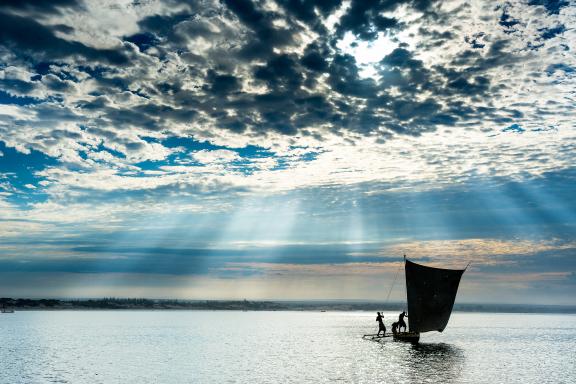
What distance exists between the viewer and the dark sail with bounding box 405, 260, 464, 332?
64.5m

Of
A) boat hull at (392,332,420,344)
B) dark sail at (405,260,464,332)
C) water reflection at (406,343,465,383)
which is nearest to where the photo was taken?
water reflection at (406,343,465,383)

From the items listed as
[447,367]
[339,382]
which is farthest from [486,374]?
[339,382]

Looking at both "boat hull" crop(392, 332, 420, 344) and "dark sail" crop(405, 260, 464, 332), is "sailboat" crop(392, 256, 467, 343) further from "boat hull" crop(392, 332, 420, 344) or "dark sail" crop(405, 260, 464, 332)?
"boat hull" crop(392, 332, 420, 344)

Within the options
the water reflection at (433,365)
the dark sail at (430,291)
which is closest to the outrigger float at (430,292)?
the dark sail at (430,291)

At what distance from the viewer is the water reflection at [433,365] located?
4322 cm

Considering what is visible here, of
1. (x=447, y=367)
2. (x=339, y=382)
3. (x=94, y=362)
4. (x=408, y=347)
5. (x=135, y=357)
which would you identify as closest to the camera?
(x=339, y=382)

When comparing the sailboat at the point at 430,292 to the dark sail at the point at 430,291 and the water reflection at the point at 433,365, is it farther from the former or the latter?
the water reflection at the point at 433,365

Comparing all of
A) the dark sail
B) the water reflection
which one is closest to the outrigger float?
the dark sail

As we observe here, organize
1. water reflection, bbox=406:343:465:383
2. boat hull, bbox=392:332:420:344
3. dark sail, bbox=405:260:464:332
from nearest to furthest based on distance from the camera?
water reflection, bbox=406:343:465:383 → dark sail, bbox=405:260:464:332 → boat hull, bbox=392:332:420:344

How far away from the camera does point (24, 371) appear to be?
47594 millimetres

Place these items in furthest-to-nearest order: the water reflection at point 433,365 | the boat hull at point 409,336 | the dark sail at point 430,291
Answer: the boat hull at point 409,336 < the dark sail at point 430,291 < the water reflection at point 433,365

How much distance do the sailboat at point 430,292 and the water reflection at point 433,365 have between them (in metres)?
3.73

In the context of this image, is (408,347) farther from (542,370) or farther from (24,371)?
(24,371)

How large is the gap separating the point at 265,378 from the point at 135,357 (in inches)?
920
